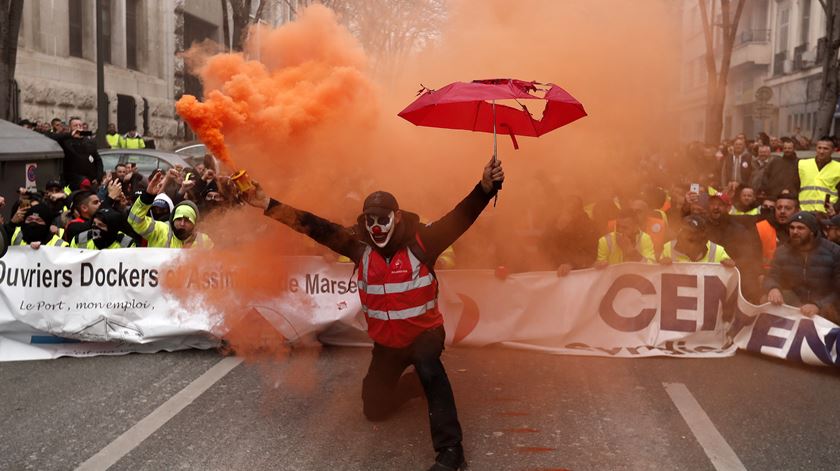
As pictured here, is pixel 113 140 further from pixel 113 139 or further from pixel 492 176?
pixel 492 176

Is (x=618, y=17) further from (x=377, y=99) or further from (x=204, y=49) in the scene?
(x=204, y=49)

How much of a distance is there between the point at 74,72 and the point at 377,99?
19171 millimetres

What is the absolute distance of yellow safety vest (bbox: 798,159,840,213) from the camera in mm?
10578

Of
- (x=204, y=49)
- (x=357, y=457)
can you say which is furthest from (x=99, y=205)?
(x=357, y=457)

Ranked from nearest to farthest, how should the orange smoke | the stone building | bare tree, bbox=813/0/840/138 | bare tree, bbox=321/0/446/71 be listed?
the orange smoke, bare tree, bbox=321/0/446/71, bare tree, bbox=813/0/840/138, the stone building

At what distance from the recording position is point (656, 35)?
932 centimetres

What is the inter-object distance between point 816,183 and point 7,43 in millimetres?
12043

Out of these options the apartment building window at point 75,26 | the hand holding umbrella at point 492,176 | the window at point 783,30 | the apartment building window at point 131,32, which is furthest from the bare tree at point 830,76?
the apartment building window at point 131,32

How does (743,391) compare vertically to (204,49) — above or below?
below

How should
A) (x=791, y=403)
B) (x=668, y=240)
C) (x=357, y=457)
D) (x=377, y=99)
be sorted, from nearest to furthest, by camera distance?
(x=357, y=457), (x=791, y=403), (x=377, y=99), (x=668, y=240)

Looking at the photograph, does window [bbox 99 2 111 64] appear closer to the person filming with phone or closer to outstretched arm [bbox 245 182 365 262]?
the person filming with phone

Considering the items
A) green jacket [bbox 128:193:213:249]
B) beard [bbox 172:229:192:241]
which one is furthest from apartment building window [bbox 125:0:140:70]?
beard [bbox 172:229:192:241]

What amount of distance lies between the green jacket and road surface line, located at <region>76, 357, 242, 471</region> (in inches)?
49.3

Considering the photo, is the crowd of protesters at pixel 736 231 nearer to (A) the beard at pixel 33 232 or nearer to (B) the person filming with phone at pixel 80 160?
(A) the beard at pixel 33 232
